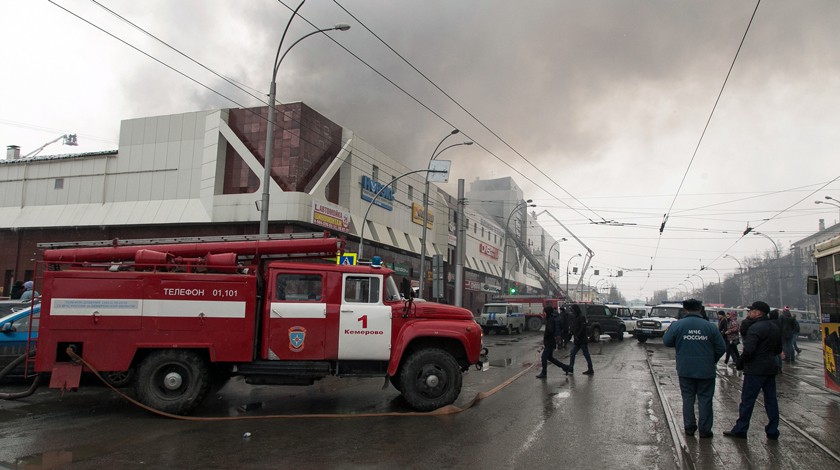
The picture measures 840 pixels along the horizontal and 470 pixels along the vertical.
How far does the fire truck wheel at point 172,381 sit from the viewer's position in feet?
26.2

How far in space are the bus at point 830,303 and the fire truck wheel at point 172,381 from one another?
10.6 meters

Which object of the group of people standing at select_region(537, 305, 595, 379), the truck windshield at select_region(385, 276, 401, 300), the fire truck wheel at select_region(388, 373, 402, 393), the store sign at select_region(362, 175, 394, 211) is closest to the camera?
the fire truck wheel at select_region(388, 373, 402, 393)

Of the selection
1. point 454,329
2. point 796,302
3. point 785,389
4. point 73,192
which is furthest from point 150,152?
point 796,302

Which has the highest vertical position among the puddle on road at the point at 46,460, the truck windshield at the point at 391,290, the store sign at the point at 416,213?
the store sign at the point at 416,213

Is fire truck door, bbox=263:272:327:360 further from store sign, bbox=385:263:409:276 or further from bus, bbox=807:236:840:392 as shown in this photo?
store sign, bbox=385:263:409:276

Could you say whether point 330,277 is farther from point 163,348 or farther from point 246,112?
point 246,112

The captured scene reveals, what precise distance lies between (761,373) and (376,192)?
2864cm

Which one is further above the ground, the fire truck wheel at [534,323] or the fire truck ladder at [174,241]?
the fire truck ladder at [174,241]

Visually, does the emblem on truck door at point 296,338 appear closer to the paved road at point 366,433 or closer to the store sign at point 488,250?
the paved road at point 366,433

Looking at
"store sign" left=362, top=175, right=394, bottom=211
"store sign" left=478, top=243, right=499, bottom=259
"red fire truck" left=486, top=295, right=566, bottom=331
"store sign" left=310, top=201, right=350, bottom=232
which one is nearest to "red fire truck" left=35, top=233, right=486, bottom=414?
"store sign" left=310, top=201, right=350, bottom=232

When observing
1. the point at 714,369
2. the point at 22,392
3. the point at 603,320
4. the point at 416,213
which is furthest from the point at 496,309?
the point at 22,392

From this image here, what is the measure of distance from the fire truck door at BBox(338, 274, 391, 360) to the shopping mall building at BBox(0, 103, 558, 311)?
17.5 meters

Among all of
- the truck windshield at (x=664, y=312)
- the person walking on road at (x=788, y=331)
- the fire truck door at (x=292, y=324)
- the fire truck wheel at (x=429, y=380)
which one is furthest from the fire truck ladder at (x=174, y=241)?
the truck windshield at (x=664, y=312)

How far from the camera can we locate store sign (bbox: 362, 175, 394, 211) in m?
32.8
